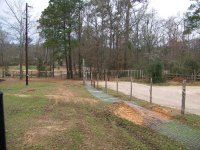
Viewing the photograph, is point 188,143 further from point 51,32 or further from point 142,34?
point 142,34

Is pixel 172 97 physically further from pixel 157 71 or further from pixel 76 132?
pixel 157 71

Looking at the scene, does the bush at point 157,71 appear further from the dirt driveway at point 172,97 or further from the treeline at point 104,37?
the dirt driveway at point 172,97

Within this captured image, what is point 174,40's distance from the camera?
62750 millimetres

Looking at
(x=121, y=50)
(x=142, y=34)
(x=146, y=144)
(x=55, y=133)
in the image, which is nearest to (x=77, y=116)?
(x=55, y=133)

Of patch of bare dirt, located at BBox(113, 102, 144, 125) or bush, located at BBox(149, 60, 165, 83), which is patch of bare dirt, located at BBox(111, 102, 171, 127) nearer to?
patch of bare dirt, located at BBox(113, 102, 144, 125)

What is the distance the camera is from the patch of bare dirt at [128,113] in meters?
10.5


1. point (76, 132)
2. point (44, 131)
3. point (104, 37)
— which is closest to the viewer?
point (76, 132)

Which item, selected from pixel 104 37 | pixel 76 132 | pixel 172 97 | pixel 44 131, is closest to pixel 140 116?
pixel 76 132

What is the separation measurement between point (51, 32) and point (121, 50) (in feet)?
40.8

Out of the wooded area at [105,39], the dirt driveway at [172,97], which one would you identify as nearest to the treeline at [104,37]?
the wooded area at [105,39]

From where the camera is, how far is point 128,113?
1159 centimetres

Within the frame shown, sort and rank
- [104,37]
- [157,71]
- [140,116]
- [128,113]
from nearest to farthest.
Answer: [140,116]
[128,113]
[157,71]
[104,37]

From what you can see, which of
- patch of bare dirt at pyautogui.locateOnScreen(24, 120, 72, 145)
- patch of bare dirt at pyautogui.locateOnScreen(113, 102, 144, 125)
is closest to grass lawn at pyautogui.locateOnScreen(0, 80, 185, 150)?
patch of bare dirt at pyautogui.locateOnScreen(24, 120, 72, 145)

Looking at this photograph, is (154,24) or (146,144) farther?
(154,24)
